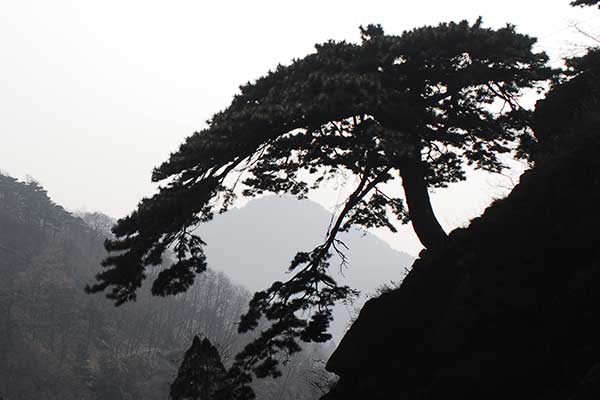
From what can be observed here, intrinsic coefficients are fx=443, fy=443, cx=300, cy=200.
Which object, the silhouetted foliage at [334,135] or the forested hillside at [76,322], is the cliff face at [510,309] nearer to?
the silhouetted foliage at [334,135]

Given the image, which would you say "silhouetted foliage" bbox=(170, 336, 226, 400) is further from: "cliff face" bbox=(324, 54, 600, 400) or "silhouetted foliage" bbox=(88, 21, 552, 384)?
"cliff face" bbox=(324, 54, 600, 400)

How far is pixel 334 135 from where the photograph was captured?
10.1 meters

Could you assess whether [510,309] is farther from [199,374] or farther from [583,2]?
[199,374]

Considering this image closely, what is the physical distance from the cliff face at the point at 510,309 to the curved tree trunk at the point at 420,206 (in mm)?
1793

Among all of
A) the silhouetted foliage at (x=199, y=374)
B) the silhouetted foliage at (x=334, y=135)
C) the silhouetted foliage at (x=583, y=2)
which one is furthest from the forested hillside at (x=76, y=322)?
the silhouetted foliage at (x=583, y=2)

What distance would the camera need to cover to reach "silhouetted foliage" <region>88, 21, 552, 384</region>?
8.90 meters

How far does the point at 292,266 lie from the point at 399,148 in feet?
12.3

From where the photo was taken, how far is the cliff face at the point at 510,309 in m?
4.83

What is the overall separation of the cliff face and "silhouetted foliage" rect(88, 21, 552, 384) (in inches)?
80.8

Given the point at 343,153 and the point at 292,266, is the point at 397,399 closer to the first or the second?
the point at 292,266

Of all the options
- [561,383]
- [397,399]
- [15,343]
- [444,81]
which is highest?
[444,81]

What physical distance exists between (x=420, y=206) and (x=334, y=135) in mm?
2711

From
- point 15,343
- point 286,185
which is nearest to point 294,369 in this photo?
point 15,343

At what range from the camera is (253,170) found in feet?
36.0
